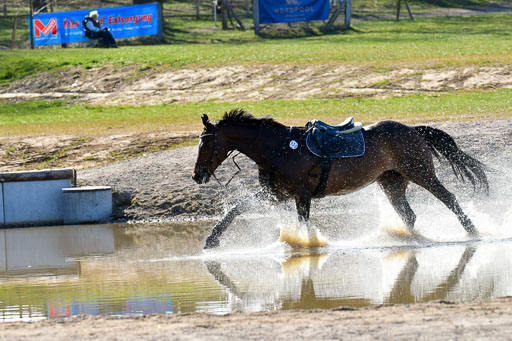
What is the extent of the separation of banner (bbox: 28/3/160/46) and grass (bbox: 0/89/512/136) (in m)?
12.5

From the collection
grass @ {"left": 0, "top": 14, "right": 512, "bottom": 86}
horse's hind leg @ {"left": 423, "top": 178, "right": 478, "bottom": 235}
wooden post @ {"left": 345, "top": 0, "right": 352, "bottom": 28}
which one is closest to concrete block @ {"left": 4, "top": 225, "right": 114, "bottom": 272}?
Result: horse's hind leg @ {"left": 423, "top": 178, "right": 478, "bottom": 235}

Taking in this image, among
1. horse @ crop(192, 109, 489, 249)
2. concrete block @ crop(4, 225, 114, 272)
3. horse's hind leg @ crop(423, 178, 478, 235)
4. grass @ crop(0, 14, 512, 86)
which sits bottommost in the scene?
concrete block @ crop(4, 225, 114, 272)

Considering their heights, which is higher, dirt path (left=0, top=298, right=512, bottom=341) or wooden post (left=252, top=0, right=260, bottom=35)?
wooden post (left=252, top=0, right=260, bottom=35)

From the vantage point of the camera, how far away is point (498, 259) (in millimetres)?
9781

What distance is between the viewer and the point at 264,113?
21641 mm

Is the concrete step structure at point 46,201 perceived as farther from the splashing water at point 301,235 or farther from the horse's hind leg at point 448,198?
the horse's hind leg at point 448,198

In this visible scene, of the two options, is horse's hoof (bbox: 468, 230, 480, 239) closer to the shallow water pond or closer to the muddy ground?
the shallow water pond

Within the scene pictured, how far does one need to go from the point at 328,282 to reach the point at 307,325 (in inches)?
84.8

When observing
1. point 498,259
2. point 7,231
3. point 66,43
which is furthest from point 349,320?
point 66,43

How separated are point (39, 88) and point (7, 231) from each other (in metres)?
16.1

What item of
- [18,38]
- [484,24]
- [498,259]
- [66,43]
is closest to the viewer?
[498,259]

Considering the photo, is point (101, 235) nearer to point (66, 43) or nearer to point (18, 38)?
point (66, 43)

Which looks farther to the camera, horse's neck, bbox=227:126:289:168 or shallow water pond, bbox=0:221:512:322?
horse's neck, bbox=227:126:289:168

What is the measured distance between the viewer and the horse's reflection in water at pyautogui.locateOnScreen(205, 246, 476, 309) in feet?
26.5
